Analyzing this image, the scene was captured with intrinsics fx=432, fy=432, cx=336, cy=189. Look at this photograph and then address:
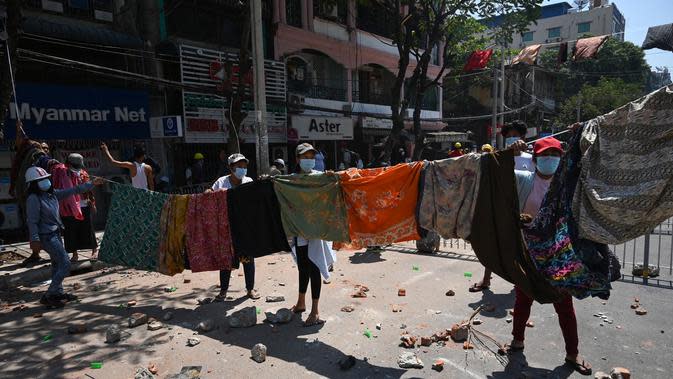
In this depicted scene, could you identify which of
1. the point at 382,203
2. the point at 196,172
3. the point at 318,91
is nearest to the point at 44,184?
the point at 382,203

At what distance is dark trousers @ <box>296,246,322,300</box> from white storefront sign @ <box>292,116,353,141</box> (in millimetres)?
12312

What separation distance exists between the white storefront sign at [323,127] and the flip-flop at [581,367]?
46.2 feet

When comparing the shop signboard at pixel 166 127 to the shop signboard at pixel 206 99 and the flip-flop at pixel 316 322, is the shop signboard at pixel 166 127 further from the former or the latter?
the flip-flop at pixel 316 322

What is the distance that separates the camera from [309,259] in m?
4.87

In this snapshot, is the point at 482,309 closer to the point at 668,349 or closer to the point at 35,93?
the point at 668,349

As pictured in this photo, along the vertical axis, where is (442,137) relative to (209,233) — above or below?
above

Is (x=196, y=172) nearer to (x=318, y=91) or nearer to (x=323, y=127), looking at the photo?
(x=323, y=127)

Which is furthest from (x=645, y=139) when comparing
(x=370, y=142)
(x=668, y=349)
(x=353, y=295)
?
(x=370, y=142)

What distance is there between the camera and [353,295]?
222 inches

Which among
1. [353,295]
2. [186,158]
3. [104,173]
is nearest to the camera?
[353,295]

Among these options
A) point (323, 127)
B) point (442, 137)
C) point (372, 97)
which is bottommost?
point (442, 137)

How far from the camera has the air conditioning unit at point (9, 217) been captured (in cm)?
1034

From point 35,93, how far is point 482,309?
10.7 m

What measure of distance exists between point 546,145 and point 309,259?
2674 mm
